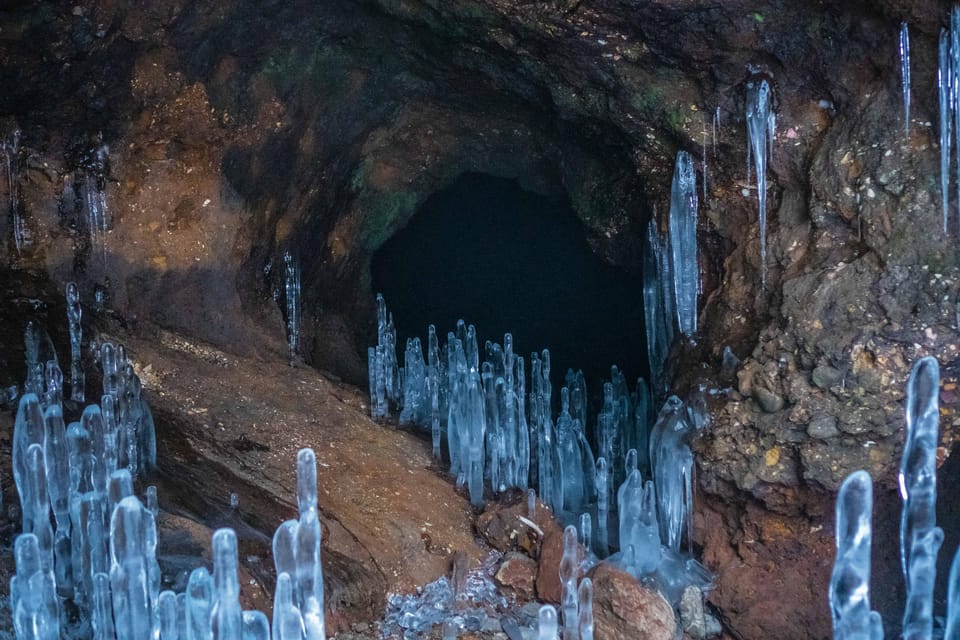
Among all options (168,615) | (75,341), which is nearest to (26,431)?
(168,615)

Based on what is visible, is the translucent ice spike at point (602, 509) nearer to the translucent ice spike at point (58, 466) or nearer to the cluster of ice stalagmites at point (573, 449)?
the cluster of ice stalagmites at point (573, 449)

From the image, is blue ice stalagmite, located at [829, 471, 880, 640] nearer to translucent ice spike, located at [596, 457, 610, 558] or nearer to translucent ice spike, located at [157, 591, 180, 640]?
translucent ice spike, located at [157, 591, 180, 640]

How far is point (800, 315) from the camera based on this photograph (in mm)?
5492

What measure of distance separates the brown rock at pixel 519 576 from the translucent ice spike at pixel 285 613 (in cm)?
233

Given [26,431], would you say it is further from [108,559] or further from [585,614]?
[585,614]

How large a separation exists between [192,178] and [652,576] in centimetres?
405

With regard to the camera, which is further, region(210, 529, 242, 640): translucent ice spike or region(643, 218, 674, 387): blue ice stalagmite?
region(643, 218, 674, 387): blue ice stalagmite

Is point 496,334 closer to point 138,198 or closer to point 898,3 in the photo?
point 138,198

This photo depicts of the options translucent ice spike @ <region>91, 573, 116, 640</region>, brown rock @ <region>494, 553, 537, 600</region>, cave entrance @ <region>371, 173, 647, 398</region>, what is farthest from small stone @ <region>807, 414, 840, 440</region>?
cave entrance @ <region>371, 173, 647, 398</region>

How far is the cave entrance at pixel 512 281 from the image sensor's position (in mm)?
9359

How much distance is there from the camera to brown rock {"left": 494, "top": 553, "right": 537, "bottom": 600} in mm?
5773

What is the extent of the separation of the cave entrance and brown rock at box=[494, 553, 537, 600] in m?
3.59

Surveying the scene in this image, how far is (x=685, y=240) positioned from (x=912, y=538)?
9.42 ft

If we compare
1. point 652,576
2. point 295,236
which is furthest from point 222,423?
point 652,576
